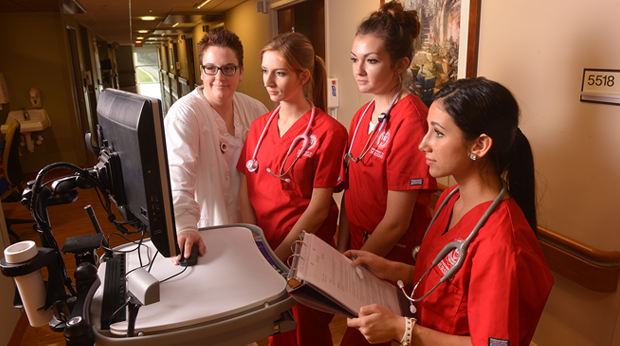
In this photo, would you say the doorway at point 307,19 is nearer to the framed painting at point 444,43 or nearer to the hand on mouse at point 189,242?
the framed painting at point 444,43

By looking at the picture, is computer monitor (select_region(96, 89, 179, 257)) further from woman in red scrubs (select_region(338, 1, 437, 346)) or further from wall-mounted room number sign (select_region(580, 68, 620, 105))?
wall-mounted room number sign (select_region(580, 68, 620, 105))

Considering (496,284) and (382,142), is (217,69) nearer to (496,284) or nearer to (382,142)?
(382,142)

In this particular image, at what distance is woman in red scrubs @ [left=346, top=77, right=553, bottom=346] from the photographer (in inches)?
31.5

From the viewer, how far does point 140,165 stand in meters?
0.83

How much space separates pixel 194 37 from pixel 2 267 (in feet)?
10.9

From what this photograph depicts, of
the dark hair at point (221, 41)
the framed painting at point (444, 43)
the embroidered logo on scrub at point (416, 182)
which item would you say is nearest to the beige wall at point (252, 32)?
the framed painting at point (444, 43)

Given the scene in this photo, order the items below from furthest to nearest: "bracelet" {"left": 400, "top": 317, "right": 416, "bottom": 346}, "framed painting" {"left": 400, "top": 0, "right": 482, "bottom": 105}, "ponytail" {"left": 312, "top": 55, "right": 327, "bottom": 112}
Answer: "framed painting" {"left": 400, "top": 0, "right": 482, "bottom": 105} → "ponytail" {"left": 312, "top": 55, "right": 327, "bottom": 112} → "bracelet" {"left": 400, "top": 317, "right": 416, "bottom": 346}

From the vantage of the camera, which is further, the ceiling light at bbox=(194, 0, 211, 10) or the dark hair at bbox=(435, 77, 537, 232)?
the ceiling light at bbox=(194, 0, 211, 10)

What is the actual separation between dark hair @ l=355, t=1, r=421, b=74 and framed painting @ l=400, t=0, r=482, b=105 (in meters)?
0.64

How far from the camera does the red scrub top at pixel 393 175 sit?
52.8 inches

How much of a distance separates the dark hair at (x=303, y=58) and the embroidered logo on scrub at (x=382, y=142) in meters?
0.35

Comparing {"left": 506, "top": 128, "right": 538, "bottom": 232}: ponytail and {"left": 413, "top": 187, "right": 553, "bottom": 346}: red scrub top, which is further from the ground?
{"left": 506, "top": 128, "right": 538, "bottom": 232}: ponytail

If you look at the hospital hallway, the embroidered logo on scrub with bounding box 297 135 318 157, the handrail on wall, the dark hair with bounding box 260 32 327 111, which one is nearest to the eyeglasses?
the dark hair with bounding box 260 32 327 111

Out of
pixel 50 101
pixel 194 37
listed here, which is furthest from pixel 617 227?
pixel 50 101
